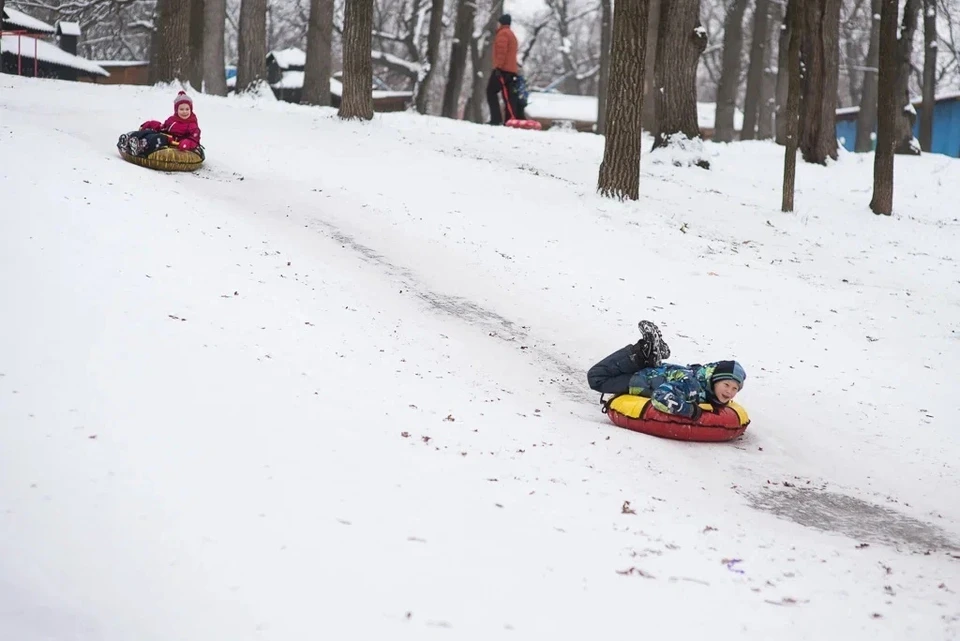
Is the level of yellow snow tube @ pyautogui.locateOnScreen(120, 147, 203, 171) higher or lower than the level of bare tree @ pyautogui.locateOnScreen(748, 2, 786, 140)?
lower

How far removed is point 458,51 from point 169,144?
15749 mm

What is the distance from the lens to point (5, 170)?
9594mm

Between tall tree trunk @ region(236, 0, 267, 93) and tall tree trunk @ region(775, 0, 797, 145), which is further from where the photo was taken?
tall tree trunk @ region(775, 0, 797, 145)

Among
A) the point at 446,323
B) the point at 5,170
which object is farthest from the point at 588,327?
the point at 5,170

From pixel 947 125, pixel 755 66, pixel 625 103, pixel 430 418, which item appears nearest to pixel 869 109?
pixel 755 66

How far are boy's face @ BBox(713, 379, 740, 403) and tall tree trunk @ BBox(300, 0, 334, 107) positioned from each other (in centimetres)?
1782

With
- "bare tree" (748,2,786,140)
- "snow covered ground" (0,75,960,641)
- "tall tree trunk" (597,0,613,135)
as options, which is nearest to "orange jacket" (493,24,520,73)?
"snow covered ground" (0,75,960,641)

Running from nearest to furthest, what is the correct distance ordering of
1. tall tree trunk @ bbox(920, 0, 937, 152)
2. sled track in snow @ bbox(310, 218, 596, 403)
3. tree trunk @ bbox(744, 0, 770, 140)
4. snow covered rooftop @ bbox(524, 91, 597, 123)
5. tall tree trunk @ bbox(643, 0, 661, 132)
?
sled track in snow @ bbox(310, 218, 596, 403) → tall tree trunk @ bbox(643, 0, 661, 132) → tall tree trunk @ bbox(920, 0, 937, 152) → tree trunk @ bbox(744, 0, 770, 140) → snow covered rooftop @ bbox(524, 91, 597, 123)

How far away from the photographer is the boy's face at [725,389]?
741 cm

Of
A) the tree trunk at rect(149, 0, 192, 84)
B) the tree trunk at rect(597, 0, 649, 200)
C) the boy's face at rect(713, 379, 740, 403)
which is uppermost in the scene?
the tree trunk at rect(149, 0, 192, 84)

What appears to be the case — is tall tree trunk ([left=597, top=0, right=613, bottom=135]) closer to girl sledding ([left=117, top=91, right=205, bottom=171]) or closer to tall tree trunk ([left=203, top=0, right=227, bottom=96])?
tall tree trunk ([left=203, top=0, right=227, bottom=96])

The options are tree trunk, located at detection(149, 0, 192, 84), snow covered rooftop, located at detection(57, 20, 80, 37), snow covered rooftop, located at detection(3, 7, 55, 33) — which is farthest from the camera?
snow covered rooftop, located at detection(57, 20, 80, 37)

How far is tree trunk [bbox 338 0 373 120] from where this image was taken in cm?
1700

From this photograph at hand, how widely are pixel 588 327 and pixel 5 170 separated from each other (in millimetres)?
5852
